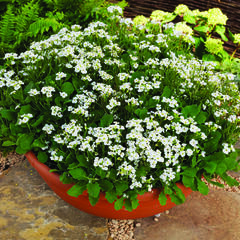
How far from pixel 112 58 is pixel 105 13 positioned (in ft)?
3.39

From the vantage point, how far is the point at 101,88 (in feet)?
5.95

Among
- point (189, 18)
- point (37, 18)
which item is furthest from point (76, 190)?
point (189, 18)

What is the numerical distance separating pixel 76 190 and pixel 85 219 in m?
0.46

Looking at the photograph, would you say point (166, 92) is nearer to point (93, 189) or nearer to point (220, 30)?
point (93, 189)

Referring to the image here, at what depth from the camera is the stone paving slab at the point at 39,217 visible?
1.86 meters

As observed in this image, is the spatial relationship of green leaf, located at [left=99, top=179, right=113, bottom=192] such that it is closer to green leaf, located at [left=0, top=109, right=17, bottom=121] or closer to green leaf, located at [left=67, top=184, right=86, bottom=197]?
green leaf, located at [left=67, top=184, right=86, bottom=197]

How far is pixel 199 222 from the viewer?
1983 millimetres

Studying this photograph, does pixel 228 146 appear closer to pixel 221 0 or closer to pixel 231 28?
pixel 231 28

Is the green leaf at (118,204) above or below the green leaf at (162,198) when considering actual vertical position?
below

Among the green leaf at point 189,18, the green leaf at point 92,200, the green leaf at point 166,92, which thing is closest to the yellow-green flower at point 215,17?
the green leaf at point 189,18

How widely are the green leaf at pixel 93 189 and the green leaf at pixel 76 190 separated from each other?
8 centimetres

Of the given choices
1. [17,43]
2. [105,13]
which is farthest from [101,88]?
[17,43]

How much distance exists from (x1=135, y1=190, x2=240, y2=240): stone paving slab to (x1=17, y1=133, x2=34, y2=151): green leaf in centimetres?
92

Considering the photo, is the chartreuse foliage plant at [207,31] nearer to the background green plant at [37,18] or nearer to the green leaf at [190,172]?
the background green plant at [37,18]
